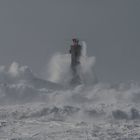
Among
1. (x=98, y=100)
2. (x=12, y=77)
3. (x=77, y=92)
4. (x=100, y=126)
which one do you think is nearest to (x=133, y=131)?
(x=100, y=126)

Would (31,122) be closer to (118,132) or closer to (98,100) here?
(118,132)

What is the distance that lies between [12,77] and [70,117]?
98.6ft

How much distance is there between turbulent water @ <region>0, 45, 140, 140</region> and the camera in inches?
1206

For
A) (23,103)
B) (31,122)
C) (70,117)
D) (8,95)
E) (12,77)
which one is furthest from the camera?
(12,77)

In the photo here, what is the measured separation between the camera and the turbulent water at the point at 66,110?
30.6 m

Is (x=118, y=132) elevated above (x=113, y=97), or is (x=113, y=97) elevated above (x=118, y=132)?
(x=113, y=97)

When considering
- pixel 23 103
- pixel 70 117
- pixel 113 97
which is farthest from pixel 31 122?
pixel 113 97

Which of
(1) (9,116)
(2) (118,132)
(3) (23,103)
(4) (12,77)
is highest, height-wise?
(4) (12,77)

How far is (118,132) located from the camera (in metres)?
30.9

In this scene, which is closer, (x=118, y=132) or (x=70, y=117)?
(x=118, y=132)

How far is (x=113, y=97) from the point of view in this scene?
176 feet

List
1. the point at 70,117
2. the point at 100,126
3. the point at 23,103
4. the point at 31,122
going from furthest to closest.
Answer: the point at 23,103, the point at 70,117, the point at 31,122, the point at 100,126

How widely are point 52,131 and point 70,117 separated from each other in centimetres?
829

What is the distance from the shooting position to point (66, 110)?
4238 centimetres
